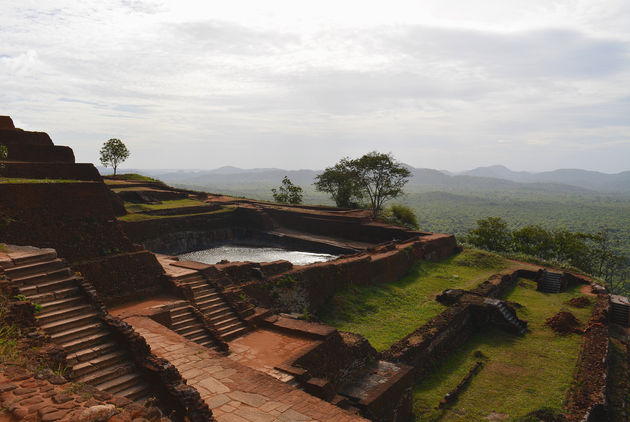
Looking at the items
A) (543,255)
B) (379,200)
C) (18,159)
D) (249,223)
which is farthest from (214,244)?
(543,255)

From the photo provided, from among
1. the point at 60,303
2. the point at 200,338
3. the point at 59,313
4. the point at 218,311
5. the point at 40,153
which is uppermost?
the point at 40,153

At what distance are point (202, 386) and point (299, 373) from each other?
7.02ft

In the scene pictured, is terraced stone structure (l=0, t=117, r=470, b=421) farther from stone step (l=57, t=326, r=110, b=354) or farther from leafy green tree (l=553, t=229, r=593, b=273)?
leafy green tree (l=553, t=229, r=593, b=273)

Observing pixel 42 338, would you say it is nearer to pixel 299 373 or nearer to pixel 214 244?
pixel 299 373

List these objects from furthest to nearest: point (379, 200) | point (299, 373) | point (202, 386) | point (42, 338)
A: point (379, 200) → point (299, 373) → point (202, 386) → point (42, 338)

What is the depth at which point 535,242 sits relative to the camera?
31.2 metres

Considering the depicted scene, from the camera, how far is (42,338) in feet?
19.6

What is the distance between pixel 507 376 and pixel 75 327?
11.5 metres

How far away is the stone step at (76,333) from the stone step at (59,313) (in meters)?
0.32

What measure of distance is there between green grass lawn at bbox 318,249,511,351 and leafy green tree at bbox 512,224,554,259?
8.73 meters

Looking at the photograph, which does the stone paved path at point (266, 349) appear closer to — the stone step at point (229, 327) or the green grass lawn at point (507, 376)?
the stone step at point (229, 327)

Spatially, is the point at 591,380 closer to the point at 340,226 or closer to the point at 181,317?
the point at 181,317

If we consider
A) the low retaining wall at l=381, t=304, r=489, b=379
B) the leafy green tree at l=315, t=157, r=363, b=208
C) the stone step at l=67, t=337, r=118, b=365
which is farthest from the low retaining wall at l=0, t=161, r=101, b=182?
the leafy green tree at l=315, t=157, r=363, b=208

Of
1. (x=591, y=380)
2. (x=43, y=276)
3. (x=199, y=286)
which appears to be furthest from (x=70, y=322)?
(x=591, y=380)
